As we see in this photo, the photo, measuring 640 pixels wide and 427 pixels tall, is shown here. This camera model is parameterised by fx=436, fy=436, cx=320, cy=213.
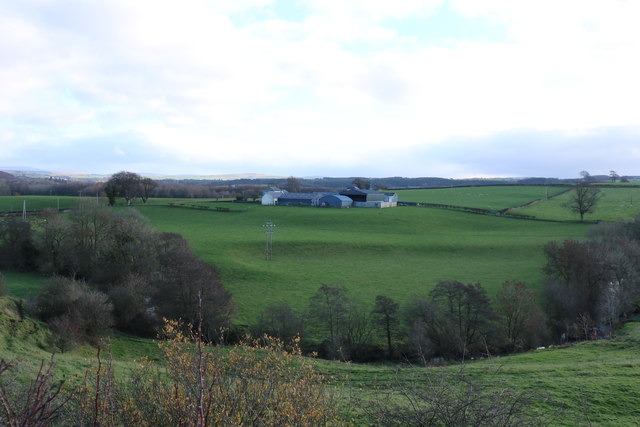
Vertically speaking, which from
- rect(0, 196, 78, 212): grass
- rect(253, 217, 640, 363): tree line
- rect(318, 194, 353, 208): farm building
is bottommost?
rect(253, 217, 640, 363): tree line

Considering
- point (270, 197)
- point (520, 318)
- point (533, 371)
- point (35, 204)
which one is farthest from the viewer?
point (270, 197)

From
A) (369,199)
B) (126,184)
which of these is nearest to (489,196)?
(369,199)

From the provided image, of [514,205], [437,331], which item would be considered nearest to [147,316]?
[437,331]

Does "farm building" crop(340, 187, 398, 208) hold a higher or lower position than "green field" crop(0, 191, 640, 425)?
higher

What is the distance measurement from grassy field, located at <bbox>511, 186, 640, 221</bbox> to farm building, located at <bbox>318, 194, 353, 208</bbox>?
33212 millimetres

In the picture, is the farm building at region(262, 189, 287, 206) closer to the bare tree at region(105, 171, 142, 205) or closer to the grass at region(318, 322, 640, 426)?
the bare tree at region(105, 171, 142, 205)

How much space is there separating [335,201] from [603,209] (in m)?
51.7

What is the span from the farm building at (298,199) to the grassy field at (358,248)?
35.7 feet

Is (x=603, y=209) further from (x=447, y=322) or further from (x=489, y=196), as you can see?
(x=447, y=322)

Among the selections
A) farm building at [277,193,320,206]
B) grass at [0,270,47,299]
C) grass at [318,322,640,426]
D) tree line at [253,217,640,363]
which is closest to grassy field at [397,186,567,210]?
farm building at [277,193,320,206]

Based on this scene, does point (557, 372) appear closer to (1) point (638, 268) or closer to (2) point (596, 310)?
(2) point (596, 310)

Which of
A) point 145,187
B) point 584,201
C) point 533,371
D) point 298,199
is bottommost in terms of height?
point 533,371

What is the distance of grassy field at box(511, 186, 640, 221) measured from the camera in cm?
7519

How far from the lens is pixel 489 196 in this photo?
111938 millimetres
